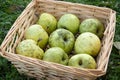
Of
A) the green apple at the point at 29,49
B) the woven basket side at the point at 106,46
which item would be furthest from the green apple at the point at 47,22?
the woven basket side at the point at 106,46

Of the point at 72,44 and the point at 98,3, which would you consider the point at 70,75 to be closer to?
the point at 72,44

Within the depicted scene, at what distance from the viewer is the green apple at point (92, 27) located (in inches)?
108

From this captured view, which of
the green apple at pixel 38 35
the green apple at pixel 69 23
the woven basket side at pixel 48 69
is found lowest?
the woven basket side at pixel 48 69

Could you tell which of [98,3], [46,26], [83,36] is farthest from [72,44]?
[98,3]

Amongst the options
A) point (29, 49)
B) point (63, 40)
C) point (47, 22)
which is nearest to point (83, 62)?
point (63, 40)

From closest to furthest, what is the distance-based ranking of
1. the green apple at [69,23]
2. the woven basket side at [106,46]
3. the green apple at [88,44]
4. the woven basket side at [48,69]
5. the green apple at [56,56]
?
the woven basket side at [48,69], the woven basket side at [106,46], the green apple at [56,56], the green apple at [88,44], the green apple at [69,23]

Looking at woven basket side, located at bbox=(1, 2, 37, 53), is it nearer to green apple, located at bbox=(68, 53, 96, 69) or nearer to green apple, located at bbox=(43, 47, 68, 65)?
green apple, located at bbox=(43, 47, 68, 65)

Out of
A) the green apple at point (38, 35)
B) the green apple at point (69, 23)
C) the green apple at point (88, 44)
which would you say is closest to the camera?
the green apple at point (88, 44)

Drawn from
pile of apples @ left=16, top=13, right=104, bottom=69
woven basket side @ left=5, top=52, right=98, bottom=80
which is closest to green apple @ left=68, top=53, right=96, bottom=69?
pile of apples @ left=16, top=13, right=104, bottom=69

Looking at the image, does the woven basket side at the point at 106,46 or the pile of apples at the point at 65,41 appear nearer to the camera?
the woven basket side at the point at 106,46

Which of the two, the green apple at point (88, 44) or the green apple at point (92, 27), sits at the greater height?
the green apple at point (92, 27)

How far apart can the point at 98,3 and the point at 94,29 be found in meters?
1.09

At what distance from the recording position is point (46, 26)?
9.34 ft

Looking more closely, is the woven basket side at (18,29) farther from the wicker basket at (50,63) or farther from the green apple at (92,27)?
the green apple at (92,27)
